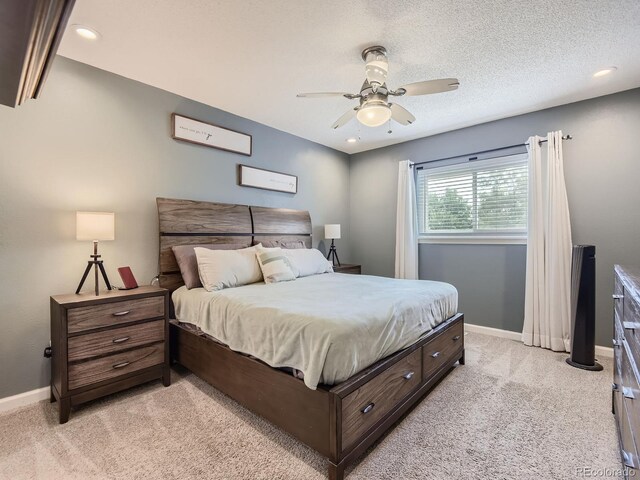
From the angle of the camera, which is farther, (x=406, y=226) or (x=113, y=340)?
(x=406, y=226)

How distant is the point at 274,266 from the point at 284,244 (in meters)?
0.89

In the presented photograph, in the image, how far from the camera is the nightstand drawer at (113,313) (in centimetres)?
200

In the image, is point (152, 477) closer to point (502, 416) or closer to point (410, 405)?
point (410, 405)

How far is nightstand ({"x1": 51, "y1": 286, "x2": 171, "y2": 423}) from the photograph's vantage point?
6.48 ft

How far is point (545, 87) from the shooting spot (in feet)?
9.34

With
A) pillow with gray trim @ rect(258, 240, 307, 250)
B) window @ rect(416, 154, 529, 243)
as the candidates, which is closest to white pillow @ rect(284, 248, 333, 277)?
pillow with gray trim @ rect(258, 240, 307, 250)

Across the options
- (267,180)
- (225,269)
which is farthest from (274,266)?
(267,180)

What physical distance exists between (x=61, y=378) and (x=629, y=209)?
498 centimetres

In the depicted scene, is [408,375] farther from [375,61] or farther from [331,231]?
[331,231]

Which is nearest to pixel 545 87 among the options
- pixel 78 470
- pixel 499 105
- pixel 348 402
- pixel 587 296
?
pixel 499 105

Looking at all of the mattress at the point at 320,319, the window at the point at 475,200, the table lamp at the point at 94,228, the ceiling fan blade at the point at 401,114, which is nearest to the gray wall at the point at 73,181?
the table lamp at the point at 94,228

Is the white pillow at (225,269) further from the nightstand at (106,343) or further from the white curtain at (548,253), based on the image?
the white curtain at (548,253)

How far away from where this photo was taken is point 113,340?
2.16 meters

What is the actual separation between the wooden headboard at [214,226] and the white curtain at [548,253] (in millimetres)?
2770
